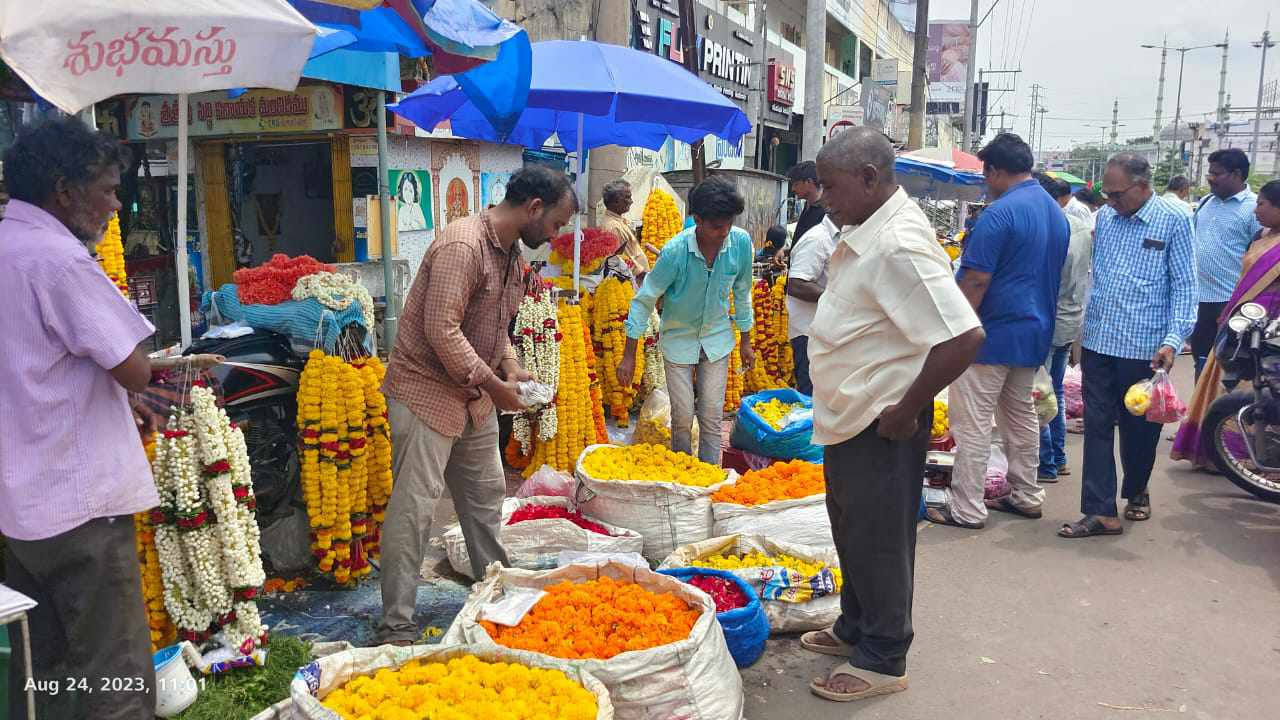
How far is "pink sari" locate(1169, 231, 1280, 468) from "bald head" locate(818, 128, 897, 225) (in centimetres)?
439

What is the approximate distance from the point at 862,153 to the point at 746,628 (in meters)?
Result: 2.00

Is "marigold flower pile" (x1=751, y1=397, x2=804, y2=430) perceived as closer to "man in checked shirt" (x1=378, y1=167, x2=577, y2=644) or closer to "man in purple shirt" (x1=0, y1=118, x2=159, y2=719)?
"man in checked shirt" (x1=378, y1=167, x2=577, y2=644)

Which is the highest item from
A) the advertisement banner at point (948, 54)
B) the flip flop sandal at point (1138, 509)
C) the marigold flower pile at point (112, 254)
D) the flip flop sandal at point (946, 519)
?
the advertisement banner at point (948, 54)

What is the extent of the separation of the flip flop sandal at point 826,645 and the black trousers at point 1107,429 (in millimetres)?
2491

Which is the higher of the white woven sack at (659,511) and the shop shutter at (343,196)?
the shop shutter at (343,196)

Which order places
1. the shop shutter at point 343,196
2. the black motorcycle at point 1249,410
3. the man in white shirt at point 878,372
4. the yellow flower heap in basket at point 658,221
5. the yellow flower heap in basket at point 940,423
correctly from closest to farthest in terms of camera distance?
1. the man in white shirt at point 878,372
2. the black motorcycle at point 1249,410
3. the yellow flower heap in basket at point 940,423
4. the shop shutter at point 343,196
5. the yellow flower heap in basket at point 658,221

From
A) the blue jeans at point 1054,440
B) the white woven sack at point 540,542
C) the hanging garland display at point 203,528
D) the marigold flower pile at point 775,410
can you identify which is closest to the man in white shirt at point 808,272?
the marigold flower pile at point 775,410

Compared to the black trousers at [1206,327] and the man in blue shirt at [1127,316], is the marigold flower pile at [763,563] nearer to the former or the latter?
the man in blue shirt at [1127,316]

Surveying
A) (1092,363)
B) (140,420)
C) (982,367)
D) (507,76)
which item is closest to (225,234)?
(507,76)

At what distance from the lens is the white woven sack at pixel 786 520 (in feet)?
15.6

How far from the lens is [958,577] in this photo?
499cm

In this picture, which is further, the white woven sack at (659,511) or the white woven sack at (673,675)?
the white woven sack at (659,511)

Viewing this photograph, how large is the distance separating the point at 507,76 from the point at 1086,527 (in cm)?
442

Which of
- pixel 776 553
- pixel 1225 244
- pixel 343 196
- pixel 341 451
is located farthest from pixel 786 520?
pixel 1225 244
